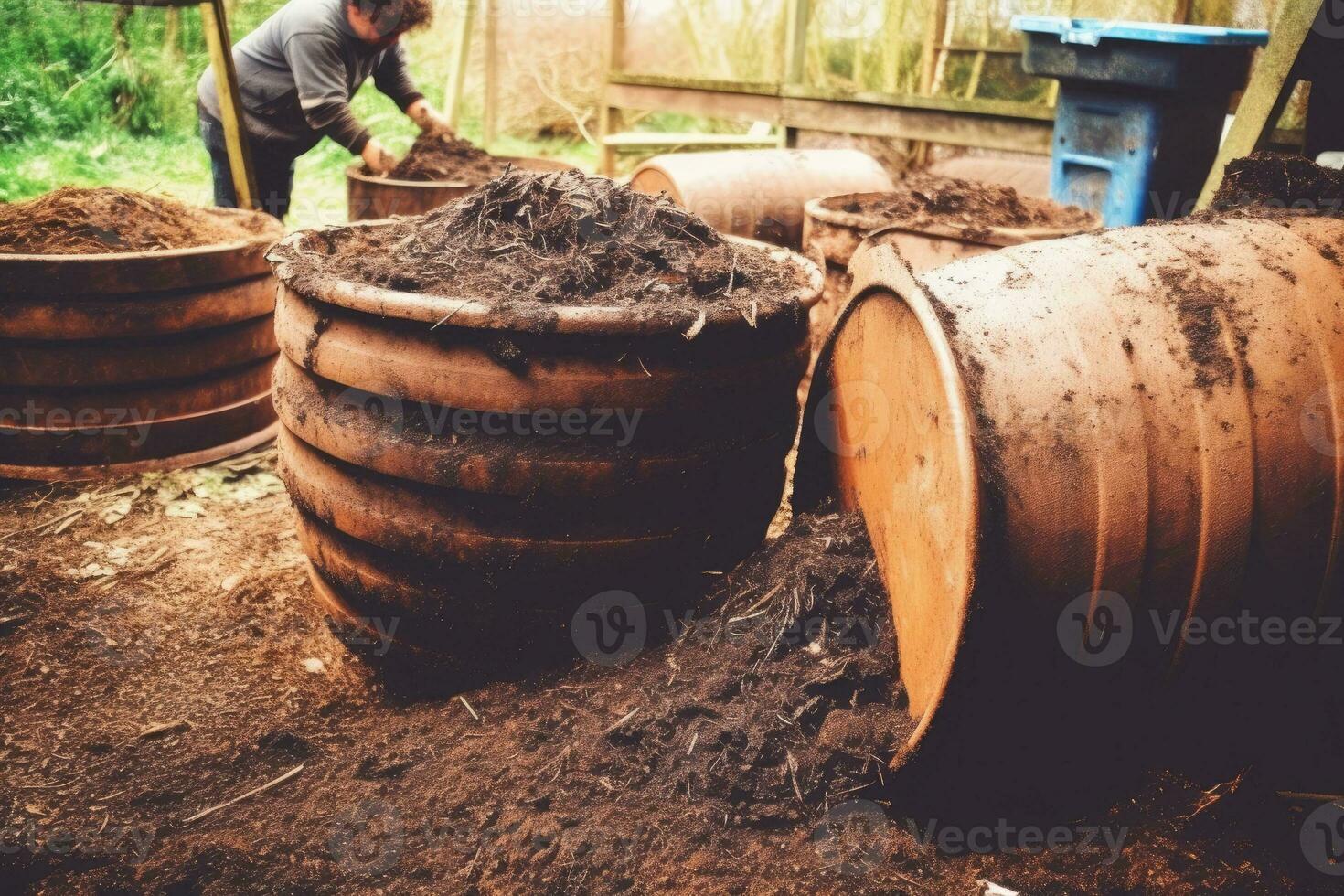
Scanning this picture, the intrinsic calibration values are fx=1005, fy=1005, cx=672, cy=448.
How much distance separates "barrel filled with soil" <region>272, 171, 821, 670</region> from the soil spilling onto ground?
279 cm

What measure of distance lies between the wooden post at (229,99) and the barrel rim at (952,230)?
8.15ft

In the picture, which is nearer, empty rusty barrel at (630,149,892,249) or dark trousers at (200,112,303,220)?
empty rusty barrel at (630,149,892,249)

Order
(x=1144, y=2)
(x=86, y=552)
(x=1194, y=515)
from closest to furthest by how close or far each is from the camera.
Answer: (x=1194, y=515) → (x=86, y=552) → (x=1144, y=2)

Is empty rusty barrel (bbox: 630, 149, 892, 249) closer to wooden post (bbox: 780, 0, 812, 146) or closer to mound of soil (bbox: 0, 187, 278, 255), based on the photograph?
wooden post (bbox: 780, 0, 812, 146)

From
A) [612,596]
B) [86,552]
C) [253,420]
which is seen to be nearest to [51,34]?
[253,420]

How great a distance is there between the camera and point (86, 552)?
124 inches

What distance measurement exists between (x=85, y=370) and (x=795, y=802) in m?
2.88

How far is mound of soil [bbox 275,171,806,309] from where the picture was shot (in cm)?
220

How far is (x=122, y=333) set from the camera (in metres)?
3.40

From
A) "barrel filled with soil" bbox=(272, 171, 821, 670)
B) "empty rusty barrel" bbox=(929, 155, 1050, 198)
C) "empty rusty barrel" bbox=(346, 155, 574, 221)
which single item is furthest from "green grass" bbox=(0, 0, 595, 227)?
"barrel filled with soil" bbox=(272, 171, 821, 670)

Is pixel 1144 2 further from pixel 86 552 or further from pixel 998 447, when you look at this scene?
pixel 86 552

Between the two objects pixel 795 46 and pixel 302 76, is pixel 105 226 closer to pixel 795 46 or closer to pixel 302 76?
pixel 302 76

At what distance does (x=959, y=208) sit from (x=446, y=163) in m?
2.66

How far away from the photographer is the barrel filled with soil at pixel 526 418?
201 cm
